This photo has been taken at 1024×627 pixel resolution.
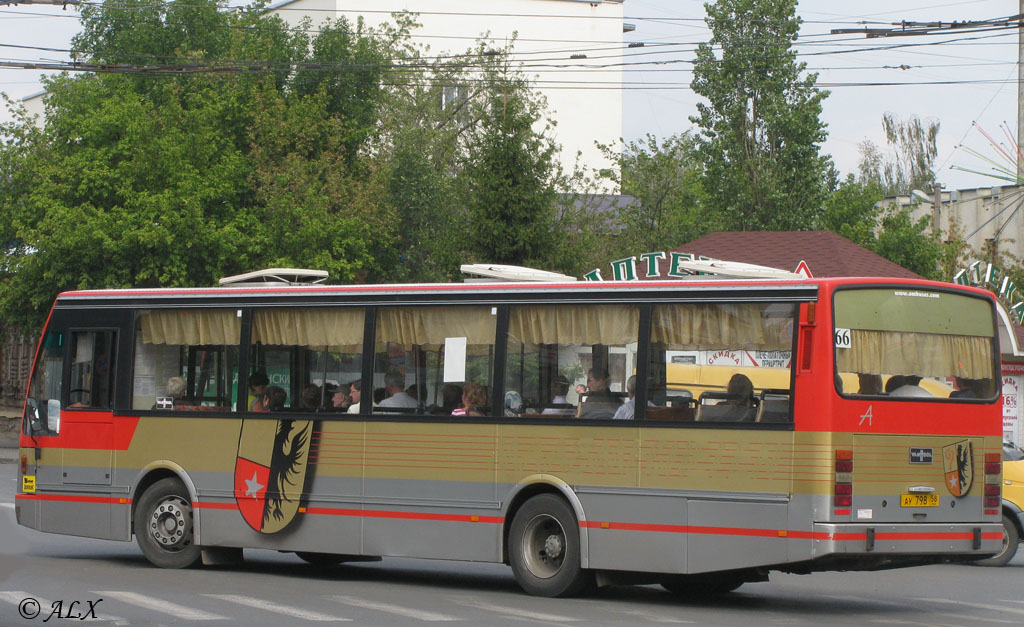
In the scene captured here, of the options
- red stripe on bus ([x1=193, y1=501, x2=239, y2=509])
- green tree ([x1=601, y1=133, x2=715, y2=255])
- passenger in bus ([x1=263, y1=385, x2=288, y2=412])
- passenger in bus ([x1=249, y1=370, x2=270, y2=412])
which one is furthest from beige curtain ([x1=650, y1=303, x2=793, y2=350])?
green tree ([x1=601, y1=133, x2=715, y2=255])

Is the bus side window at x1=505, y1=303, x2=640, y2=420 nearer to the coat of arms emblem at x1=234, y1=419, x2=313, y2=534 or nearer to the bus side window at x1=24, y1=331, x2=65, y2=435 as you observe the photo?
the coat of arms emblem at x1=234, y1=419, x2=313, y2=534

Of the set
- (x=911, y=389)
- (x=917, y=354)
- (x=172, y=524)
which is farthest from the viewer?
(x=172, y=524)

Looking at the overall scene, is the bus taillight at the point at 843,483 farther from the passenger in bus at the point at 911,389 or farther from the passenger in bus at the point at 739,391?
the passenger in bus at the point at 739,391

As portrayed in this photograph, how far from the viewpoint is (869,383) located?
40.0 ft

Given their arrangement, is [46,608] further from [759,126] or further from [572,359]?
[759,126]

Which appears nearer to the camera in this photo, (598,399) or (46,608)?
(46,608)

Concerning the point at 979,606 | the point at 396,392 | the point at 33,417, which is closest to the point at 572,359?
the point at 396,392

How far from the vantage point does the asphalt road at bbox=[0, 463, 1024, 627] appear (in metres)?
11.5

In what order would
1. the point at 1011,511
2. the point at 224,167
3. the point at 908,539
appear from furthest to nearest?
the point at 224,167
the point at 1011,511
the point at 908,539

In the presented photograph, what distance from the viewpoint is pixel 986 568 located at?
1795 centimetres

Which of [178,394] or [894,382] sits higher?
[894,382]

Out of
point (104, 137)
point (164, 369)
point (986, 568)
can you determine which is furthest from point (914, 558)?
point (104, 137)

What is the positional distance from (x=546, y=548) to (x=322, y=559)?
379 cm

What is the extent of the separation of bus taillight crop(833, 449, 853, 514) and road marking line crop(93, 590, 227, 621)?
4896 mm
